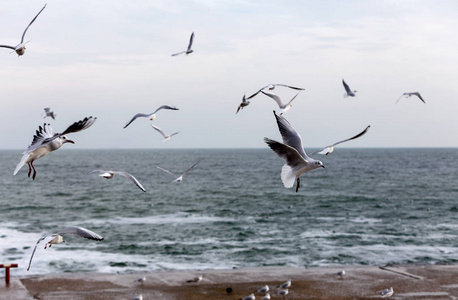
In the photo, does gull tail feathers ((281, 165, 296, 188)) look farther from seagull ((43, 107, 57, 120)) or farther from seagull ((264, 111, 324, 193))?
seagull ((43, 107, 57, 120))

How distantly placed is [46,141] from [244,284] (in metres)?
6.69

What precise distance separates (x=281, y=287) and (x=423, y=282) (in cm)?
329

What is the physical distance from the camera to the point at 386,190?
2112 inches

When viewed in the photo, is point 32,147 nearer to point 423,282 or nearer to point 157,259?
point 423,282

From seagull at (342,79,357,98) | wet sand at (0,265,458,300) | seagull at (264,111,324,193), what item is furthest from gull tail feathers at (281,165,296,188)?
seagull at (342,79,357,98)

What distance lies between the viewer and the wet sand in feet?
40.1

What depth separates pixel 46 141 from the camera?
751 cm

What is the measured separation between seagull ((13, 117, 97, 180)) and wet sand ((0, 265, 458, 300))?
16.5ft

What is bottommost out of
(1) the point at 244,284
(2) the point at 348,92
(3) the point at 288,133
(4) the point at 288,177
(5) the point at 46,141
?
(1) the point at 244,284

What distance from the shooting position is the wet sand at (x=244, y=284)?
12.2 m

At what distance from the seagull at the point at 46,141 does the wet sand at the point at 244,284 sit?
5037 mm

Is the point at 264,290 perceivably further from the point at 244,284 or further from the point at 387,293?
the point at 387,293

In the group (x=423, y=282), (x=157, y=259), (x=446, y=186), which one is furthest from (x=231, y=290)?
(x=446, y=186)

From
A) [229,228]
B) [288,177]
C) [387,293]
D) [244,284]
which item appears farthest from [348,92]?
[229,228]
